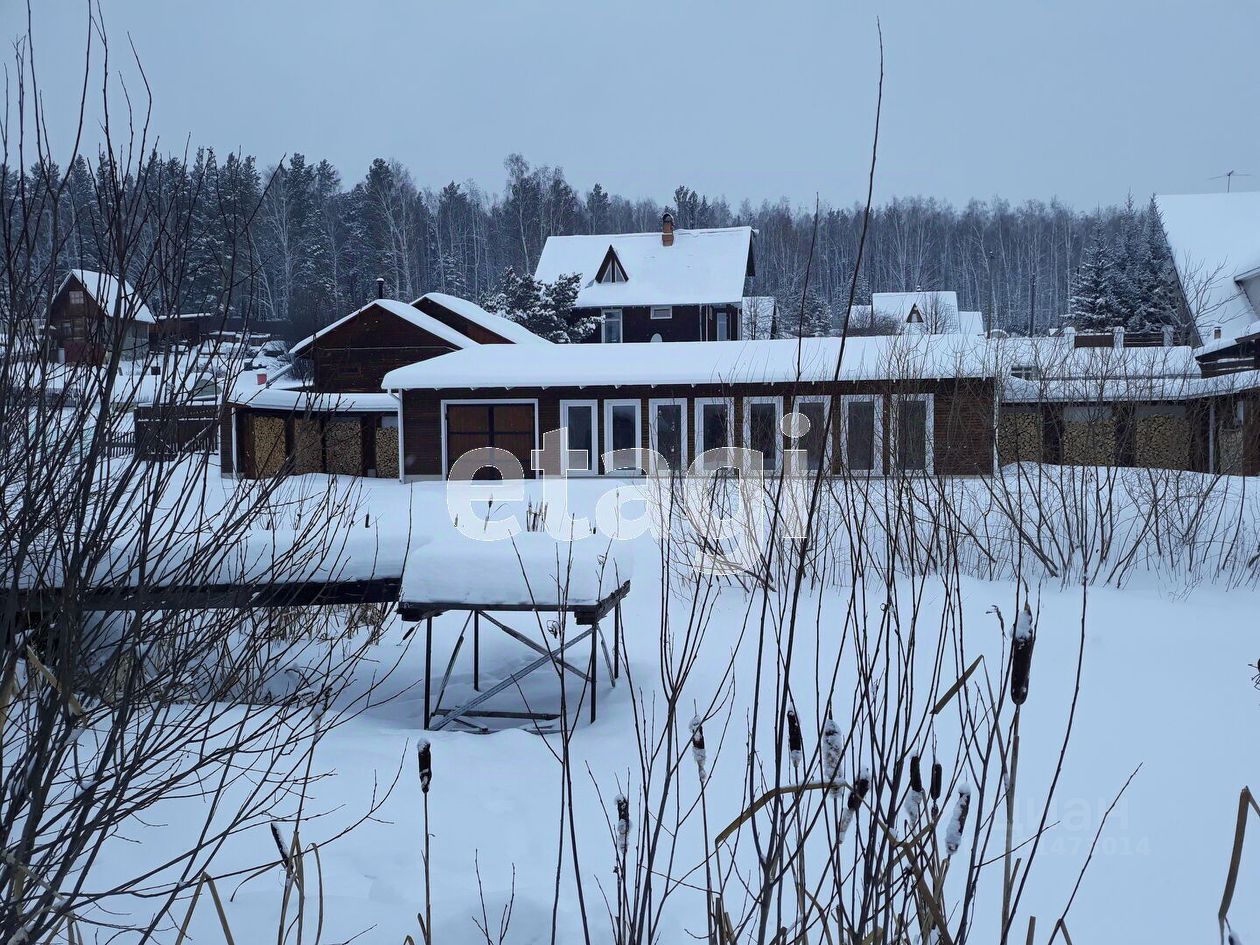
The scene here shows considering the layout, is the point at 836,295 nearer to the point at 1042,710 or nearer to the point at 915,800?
the point at 1042,710

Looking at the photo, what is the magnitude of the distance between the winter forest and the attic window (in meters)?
5.42

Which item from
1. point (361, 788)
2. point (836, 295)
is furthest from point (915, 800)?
point (836, 295)

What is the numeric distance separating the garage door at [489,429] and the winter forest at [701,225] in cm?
1643

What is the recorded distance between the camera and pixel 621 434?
1922 cm

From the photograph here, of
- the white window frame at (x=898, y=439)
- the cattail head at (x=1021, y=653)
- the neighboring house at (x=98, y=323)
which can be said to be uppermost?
the neighboring house at (x=98, y=323)

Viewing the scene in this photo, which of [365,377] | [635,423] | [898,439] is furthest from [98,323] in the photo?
[365,377]

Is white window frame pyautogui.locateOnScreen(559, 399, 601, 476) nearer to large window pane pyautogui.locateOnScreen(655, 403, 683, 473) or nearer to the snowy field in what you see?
large window pane pyautogui.locateOnScreen(655, 403, 683, 473)

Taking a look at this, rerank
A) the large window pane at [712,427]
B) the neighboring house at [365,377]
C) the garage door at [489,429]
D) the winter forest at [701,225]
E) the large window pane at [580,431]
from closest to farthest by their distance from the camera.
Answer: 1. the large window pane at [712,427]
2. the large window pane at [580,431]
3. the garage door at [489,429]
4. the neighboring house at [365,377]
5. the winter forest at [701,225]

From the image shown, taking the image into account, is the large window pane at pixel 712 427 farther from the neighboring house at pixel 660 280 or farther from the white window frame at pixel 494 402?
the neighboring house at pixel 660 280

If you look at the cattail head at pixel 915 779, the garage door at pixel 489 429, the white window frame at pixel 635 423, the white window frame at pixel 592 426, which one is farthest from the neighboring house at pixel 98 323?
the garage door at pixel 489 429

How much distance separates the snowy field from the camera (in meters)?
3.90

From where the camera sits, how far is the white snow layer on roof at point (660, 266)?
3400 cm

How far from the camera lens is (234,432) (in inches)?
832

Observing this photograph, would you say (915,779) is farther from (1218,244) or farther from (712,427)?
(1218,244)
